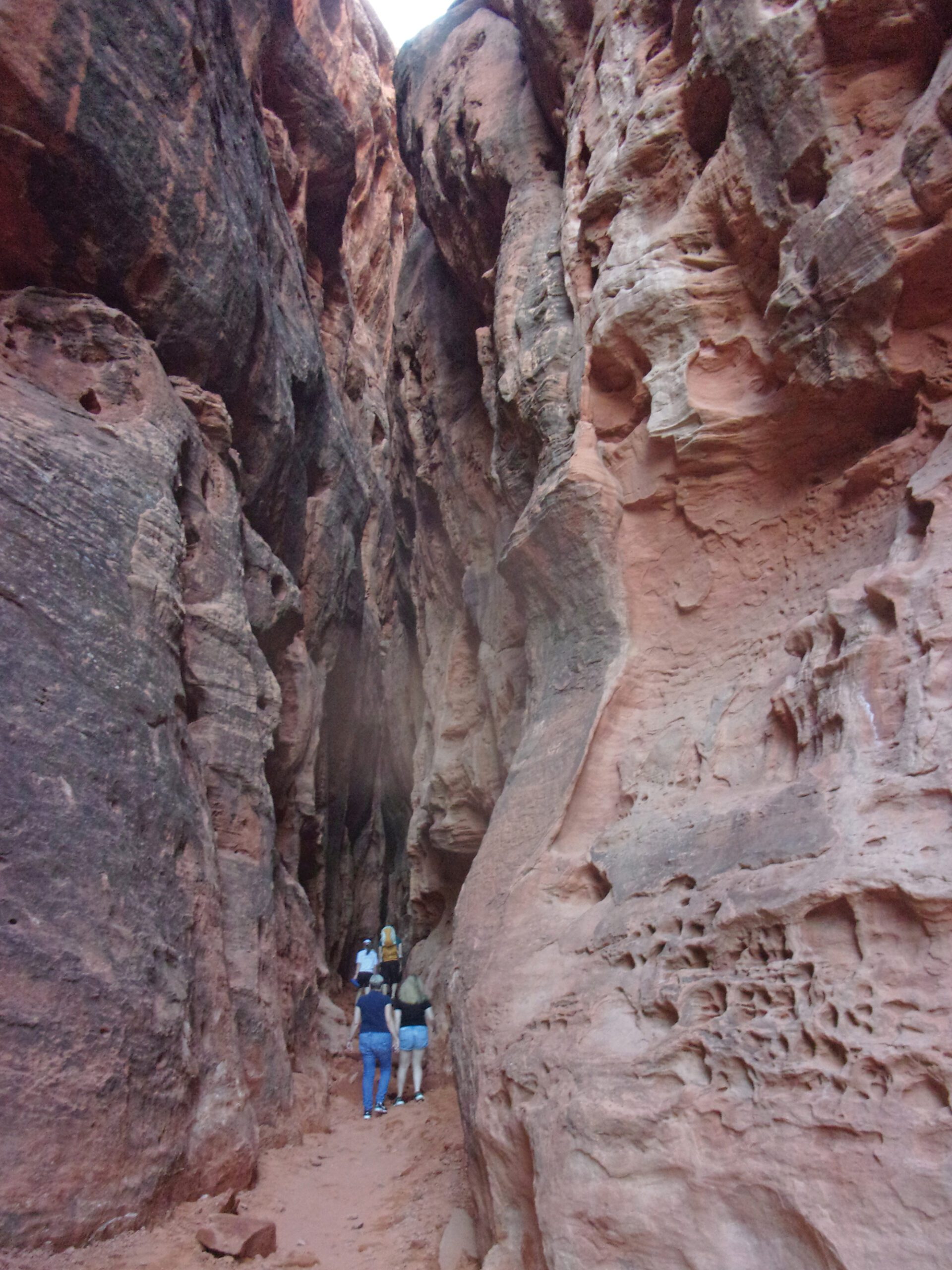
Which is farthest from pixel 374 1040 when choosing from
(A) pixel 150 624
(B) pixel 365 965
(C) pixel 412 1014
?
(A) pixel 150 624

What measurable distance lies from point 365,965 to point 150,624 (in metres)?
5.48

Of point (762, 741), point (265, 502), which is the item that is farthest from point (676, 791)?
point (265, 502)

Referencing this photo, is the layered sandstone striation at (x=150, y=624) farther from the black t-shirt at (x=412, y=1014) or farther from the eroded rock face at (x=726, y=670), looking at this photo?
the eroded rock face at (x=726, y=670)

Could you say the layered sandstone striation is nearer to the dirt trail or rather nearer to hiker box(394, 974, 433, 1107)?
the dirt trail

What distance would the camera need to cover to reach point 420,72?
1366cm

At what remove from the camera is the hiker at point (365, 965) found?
10.0 m

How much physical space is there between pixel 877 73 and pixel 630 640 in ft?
14.0

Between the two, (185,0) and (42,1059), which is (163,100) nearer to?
(185,0)

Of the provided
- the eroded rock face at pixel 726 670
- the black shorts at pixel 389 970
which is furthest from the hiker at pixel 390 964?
the eroded rock face at pixel 726 670

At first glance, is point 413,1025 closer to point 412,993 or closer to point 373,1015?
point 412,993

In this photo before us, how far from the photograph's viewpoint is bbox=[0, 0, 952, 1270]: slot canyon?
356 centimetres

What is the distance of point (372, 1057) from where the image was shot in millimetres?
7895

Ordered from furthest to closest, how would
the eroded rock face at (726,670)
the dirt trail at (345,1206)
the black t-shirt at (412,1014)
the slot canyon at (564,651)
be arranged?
the black t-shirt at (412,1014) → the dirt trail at (345,1206) → the slot canyon at (564,651) → the eroded rock face at (726,670)

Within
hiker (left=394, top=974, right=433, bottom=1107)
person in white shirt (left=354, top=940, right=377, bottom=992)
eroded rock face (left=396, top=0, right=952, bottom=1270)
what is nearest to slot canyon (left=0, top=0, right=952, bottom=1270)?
eroded rock face (left=396, top=0, right=952, bottom=1270)
